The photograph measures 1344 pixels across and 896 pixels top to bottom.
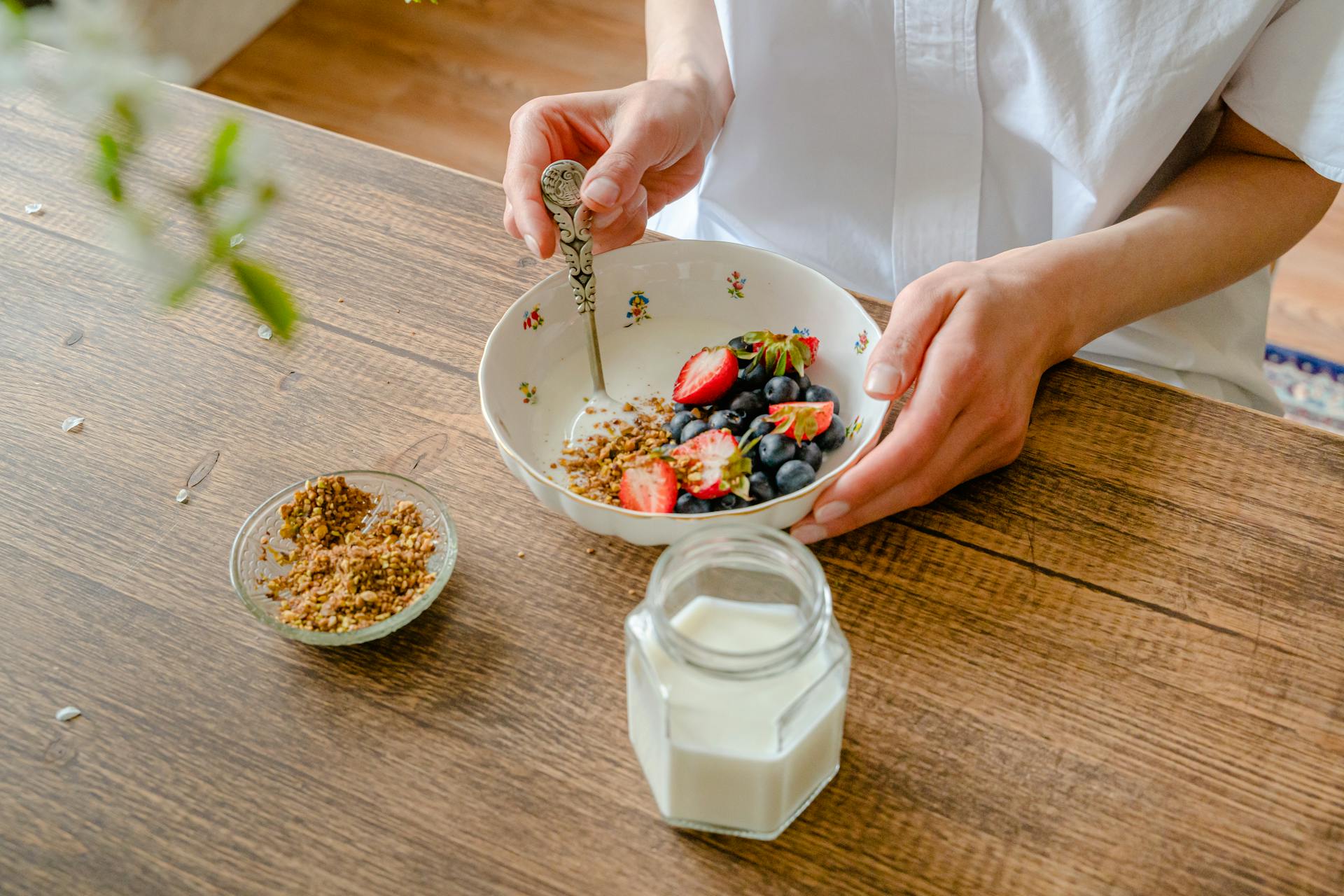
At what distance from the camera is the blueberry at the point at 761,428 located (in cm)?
80

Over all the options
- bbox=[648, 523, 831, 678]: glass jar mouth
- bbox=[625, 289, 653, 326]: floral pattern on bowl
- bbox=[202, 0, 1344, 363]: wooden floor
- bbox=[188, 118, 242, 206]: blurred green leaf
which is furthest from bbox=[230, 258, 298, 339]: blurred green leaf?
bbox=[202, 0, 1344, 363]: wooden floor

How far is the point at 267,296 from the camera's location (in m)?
0.22

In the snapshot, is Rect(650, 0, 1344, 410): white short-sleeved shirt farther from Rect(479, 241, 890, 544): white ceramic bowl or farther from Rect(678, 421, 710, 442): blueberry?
Rect(678, 421, 710, 442): blueberry

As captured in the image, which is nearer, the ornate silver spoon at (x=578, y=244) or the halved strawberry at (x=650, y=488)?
the halved strawberry at (x=650, y=488)

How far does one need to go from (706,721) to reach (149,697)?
401 millimetres

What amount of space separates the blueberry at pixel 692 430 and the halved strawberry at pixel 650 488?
5 centimetres

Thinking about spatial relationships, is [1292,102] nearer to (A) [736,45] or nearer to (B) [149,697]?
(A) [736,45]

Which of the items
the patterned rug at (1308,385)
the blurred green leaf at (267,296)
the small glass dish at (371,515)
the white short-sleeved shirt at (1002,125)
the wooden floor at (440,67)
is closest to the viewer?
the blurred green leaf at (267,296)

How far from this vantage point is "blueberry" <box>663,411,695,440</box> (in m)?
0.84

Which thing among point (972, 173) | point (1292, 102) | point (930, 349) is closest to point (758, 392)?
point (930, 349)

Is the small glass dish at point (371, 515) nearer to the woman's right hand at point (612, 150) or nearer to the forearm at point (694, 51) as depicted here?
the woman's right hand at point (612, 150)

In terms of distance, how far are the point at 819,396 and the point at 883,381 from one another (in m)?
0.08

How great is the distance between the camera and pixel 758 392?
857mm

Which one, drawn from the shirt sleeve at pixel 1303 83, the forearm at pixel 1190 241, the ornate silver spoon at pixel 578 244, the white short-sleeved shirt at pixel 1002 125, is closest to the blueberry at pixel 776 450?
the ornate silver spoon at pixel 578 244
